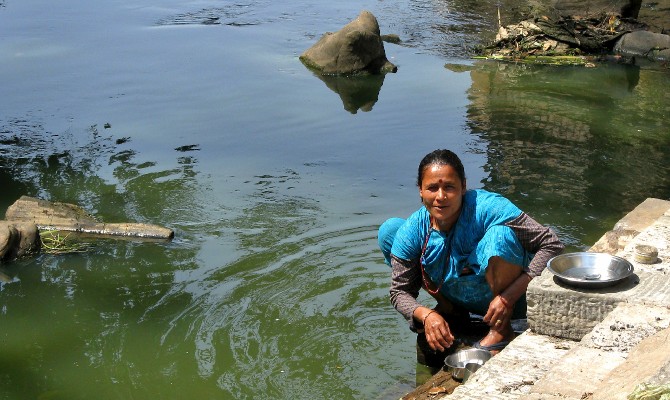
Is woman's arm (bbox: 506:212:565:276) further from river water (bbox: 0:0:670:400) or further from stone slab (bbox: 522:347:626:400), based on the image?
river water (bbox: 0:0:670:400)

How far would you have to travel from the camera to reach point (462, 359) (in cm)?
455

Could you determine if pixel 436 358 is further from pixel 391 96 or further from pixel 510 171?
pixel 391 96

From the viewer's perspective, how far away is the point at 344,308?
579 centimetres

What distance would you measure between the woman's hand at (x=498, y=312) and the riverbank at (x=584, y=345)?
0.49ft

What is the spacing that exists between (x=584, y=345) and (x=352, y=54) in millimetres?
8620

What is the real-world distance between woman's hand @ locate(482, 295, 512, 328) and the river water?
64 cm

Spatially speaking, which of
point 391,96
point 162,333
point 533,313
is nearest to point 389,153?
point 391,96

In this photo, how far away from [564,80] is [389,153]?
3.94 m

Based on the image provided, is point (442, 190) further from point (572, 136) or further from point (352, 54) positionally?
point (352, 54)

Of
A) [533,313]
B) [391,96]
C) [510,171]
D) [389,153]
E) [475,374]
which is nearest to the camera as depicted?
[475,374]

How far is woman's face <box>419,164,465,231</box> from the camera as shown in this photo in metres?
4.41

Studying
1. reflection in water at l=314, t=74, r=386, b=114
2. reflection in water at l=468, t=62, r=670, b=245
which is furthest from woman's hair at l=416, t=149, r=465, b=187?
reflection in water at l=314, t=74, r=386, b=114

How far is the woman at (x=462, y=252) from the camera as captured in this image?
4430mm

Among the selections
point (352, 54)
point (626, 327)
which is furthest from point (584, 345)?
point (352, 54)
